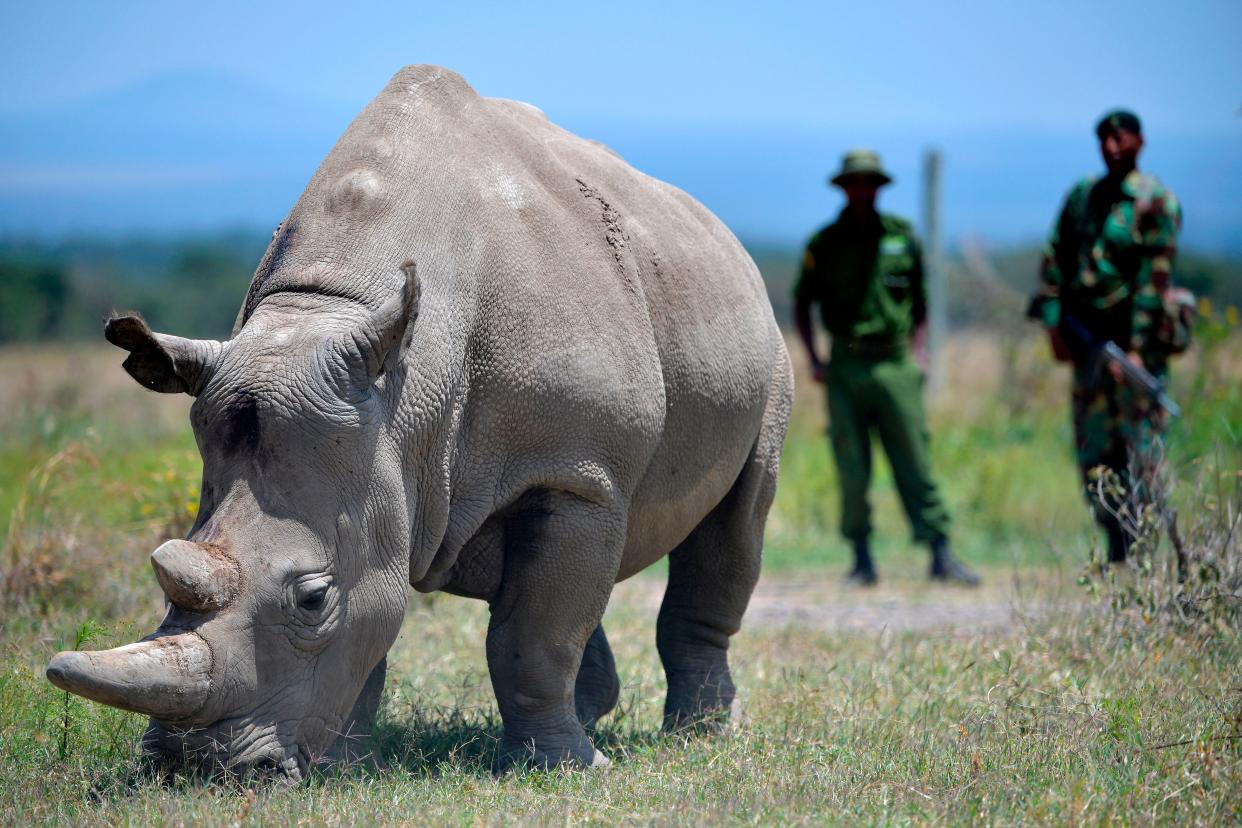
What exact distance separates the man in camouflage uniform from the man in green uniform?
1.16 meters

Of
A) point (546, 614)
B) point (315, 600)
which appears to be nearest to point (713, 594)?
point (546, 614)

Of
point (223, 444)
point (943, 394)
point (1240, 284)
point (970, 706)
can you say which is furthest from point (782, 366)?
point (1240, 284)

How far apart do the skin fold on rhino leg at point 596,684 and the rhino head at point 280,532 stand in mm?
1596

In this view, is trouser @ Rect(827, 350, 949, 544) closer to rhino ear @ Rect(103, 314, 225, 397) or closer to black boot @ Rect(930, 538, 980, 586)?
black boot @ Rect(930, 538, 980, 586)

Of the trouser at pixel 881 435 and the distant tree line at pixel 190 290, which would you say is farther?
the distant tree line at pixel 190 290

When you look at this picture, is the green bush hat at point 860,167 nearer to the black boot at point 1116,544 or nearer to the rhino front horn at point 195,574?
the black boot at point 1116,544

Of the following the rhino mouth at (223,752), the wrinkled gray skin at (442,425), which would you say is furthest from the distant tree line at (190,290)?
the rhino mouth at (223,752)

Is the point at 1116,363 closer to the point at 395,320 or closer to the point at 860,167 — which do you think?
the point at 860,167

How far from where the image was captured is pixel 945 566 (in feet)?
31.9

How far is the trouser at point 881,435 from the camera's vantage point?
957cm

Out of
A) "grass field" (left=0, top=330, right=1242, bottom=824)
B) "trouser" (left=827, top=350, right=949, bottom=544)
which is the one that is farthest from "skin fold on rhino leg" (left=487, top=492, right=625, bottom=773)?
"trouser" (left=827, top=350, right=949, bottom=544)

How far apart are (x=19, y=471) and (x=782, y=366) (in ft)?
19.3

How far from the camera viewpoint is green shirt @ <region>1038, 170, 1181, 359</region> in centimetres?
834

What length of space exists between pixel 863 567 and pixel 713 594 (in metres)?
4.07
